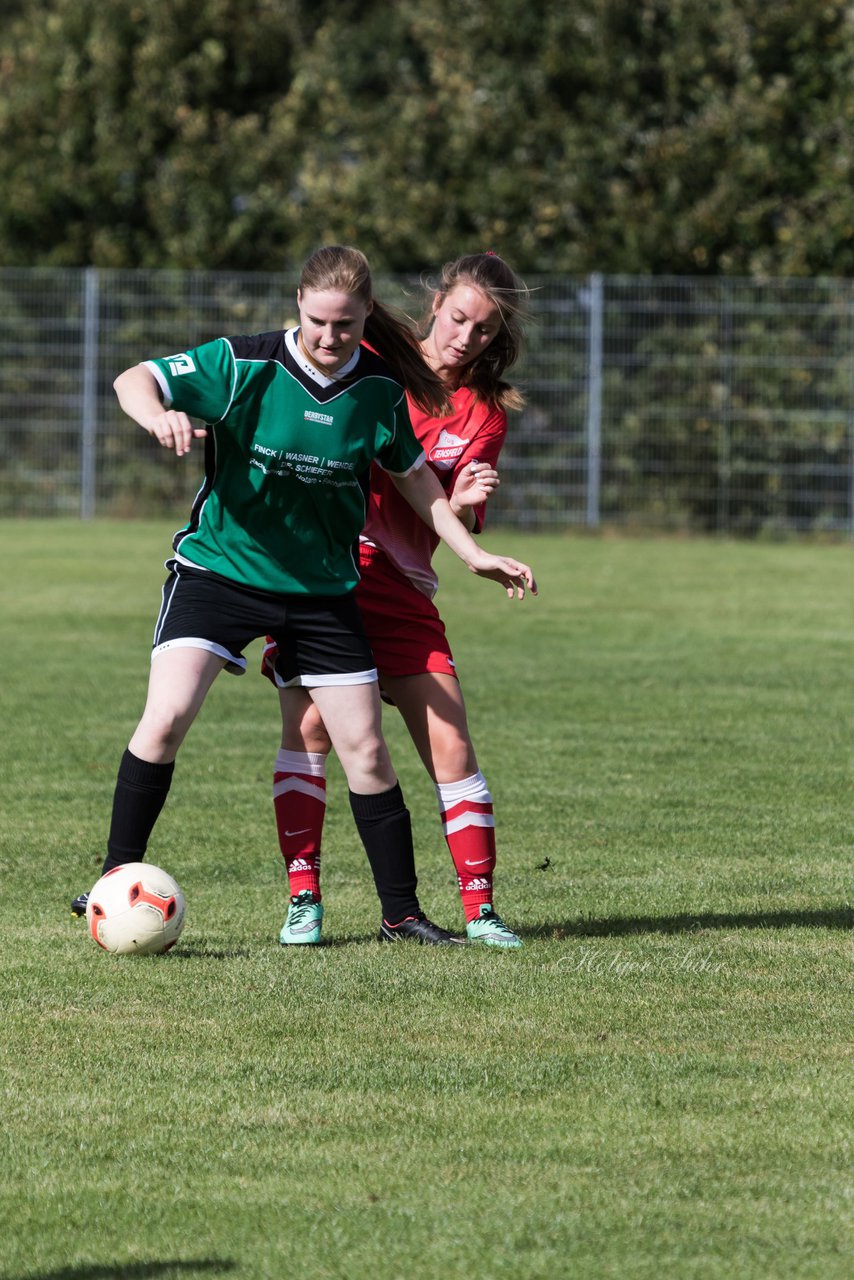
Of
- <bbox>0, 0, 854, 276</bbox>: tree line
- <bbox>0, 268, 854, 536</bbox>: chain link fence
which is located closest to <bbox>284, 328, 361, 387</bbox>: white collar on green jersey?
<bbox>0, 268, 854, 536</bbox>: chain link fence

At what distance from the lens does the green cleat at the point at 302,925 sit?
5.36 meters

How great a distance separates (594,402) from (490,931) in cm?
1687

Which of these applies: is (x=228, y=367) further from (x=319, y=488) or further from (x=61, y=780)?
(x=61, y=780)

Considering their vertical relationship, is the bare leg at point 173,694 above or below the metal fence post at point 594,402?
below

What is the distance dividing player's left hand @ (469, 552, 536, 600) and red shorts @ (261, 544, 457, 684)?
0.29 metres

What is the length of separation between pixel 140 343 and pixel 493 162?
4.87m

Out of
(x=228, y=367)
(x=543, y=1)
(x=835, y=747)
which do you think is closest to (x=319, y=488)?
(x=228, y=367)

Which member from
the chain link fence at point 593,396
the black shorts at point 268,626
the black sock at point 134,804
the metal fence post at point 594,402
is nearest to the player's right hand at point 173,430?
the black shorts at point 268,626

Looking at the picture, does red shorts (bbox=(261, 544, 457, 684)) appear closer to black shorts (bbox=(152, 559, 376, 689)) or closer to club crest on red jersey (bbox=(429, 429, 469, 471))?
black shorts (bbox=(152, 559, 376, 689))

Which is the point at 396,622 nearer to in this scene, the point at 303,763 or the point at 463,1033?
the point at 303,763

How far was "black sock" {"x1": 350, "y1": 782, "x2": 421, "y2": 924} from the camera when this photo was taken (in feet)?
17.7

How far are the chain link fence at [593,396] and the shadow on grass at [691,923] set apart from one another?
16004 mm

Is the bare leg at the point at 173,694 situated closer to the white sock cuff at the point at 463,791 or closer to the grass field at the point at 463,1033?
the grass field at the point at 463,1033

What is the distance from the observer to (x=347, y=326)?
4984mm
